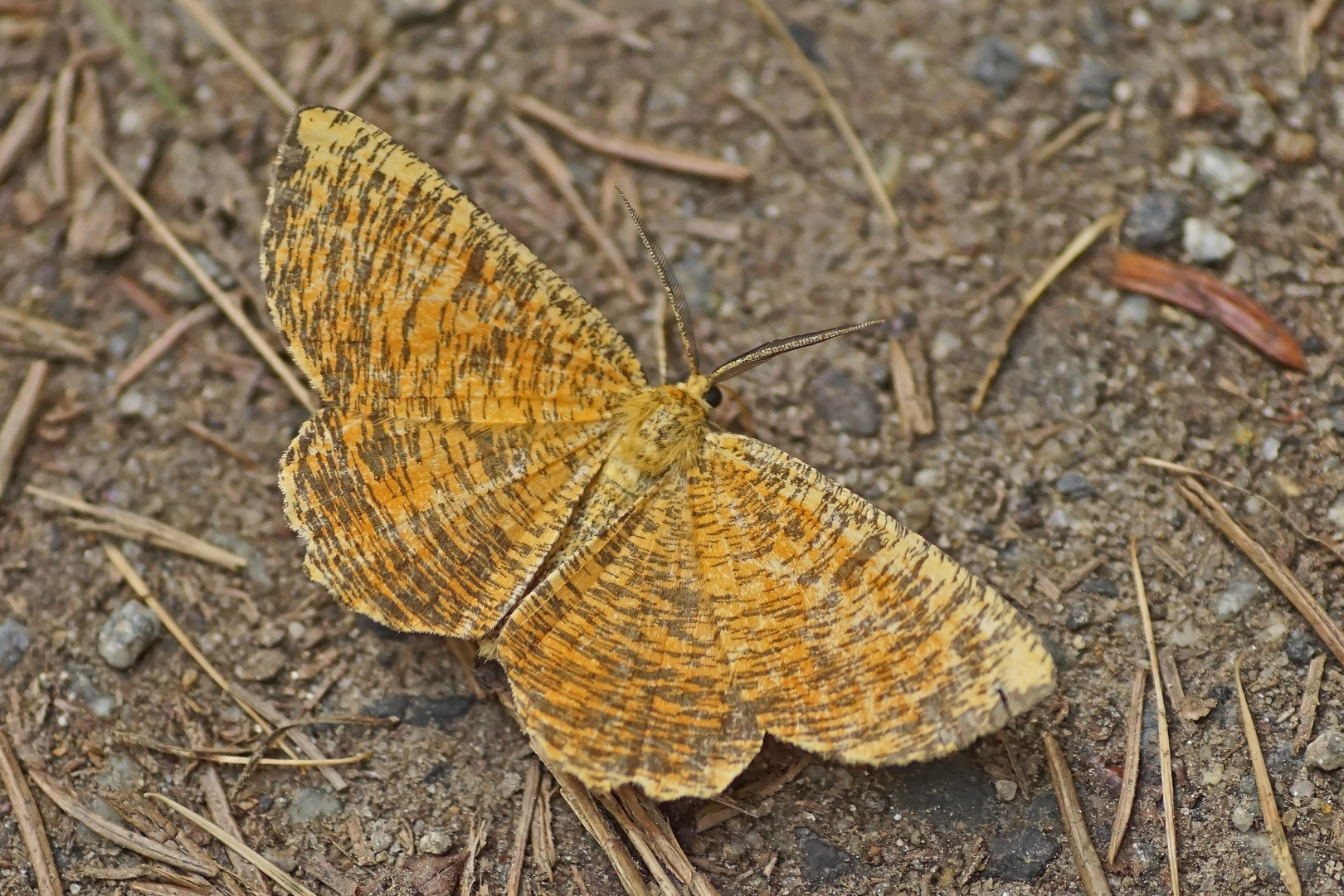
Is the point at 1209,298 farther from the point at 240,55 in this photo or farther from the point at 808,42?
the point at 240,55

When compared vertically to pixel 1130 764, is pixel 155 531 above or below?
above

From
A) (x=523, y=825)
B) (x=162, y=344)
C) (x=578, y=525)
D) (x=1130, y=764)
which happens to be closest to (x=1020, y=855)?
(x=1130, y=764)

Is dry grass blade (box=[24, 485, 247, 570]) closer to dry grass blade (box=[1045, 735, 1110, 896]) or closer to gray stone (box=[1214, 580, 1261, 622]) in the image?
dry grass blade (box=[1045, 735, 1110, 896])

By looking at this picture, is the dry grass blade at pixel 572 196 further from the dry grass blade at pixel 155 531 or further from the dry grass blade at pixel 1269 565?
the dry grass blade at pixel 1269 565

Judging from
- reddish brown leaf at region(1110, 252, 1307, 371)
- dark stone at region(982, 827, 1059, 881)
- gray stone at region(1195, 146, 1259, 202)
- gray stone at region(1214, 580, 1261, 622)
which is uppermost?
gray stone at region(1195, 146, 1259, 202)

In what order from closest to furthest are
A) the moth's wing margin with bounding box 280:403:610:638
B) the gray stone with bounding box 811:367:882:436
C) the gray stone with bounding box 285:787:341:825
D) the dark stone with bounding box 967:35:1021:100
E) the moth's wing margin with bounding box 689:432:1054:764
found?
the moth's wing margin with bounding box 689:432:1054:764 < the moth's wing margin with bounding box 280:403:610:638 < the gray stone with bounding box 285:787:341:825 < the gray stone with bounding box 811:367:882:436 < the dark stone with bounding box 967:35:1021:100

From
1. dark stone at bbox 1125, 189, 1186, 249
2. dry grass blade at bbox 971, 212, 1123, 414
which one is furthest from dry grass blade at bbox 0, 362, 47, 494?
dark stone at bbox 1125, 189, 1186, 249

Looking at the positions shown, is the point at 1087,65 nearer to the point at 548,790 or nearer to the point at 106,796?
the point at 548,790
